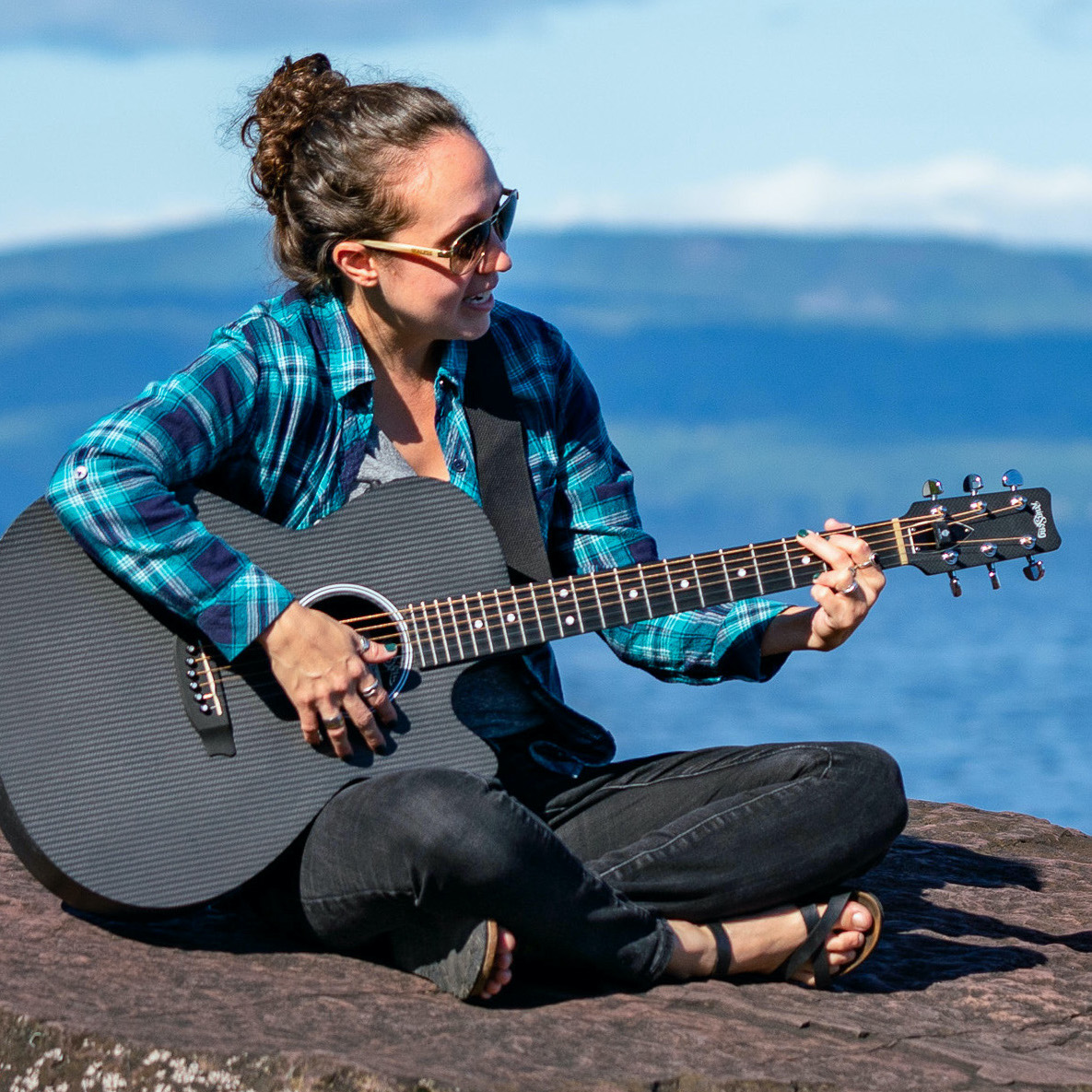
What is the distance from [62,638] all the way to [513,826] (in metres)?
0.80

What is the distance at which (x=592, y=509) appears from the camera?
9.59 ft

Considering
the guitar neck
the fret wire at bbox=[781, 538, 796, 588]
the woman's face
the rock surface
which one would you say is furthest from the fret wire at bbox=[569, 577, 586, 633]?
the rock surface

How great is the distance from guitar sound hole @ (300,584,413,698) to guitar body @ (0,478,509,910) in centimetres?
1

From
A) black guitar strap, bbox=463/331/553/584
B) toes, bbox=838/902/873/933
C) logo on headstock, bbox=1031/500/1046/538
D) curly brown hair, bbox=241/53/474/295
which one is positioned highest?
curly brown hair, bbox=241/53/474/295

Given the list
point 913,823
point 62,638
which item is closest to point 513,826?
point 62,638

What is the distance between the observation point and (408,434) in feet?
9.18

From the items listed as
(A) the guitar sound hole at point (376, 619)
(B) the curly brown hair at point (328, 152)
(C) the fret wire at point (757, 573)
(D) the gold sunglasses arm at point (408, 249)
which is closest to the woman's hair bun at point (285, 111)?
(B) the curly brown hair at point (328, 152)

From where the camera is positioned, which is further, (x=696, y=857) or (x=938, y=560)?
(x=938, y=560)

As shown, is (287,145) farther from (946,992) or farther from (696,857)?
(946,992)

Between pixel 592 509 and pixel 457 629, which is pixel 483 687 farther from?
pixel 592 509

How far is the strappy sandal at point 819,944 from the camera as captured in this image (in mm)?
2525

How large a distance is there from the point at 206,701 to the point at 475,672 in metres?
0.46

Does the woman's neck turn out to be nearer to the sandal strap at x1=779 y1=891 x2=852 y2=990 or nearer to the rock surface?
the rock surface

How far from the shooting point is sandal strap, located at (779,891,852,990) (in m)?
2.55
